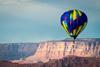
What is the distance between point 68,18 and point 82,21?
362 cm

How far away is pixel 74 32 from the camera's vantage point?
11419cm

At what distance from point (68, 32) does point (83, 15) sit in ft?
19.0

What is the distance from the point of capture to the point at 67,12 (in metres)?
116

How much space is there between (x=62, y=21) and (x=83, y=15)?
558cm

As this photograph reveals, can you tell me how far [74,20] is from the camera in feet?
379

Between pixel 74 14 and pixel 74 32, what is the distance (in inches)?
181

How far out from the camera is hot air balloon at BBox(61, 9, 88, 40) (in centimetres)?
11500

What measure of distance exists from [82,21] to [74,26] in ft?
8.13

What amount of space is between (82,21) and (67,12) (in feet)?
14.4

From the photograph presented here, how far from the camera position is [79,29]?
115438mm

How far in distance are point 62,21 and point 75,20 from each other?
11.5ft

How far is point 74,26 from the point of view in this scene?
378 feet

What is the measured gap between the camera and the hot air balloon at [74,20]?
377 ft

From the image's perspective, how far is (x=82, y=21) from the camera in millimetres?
115750
